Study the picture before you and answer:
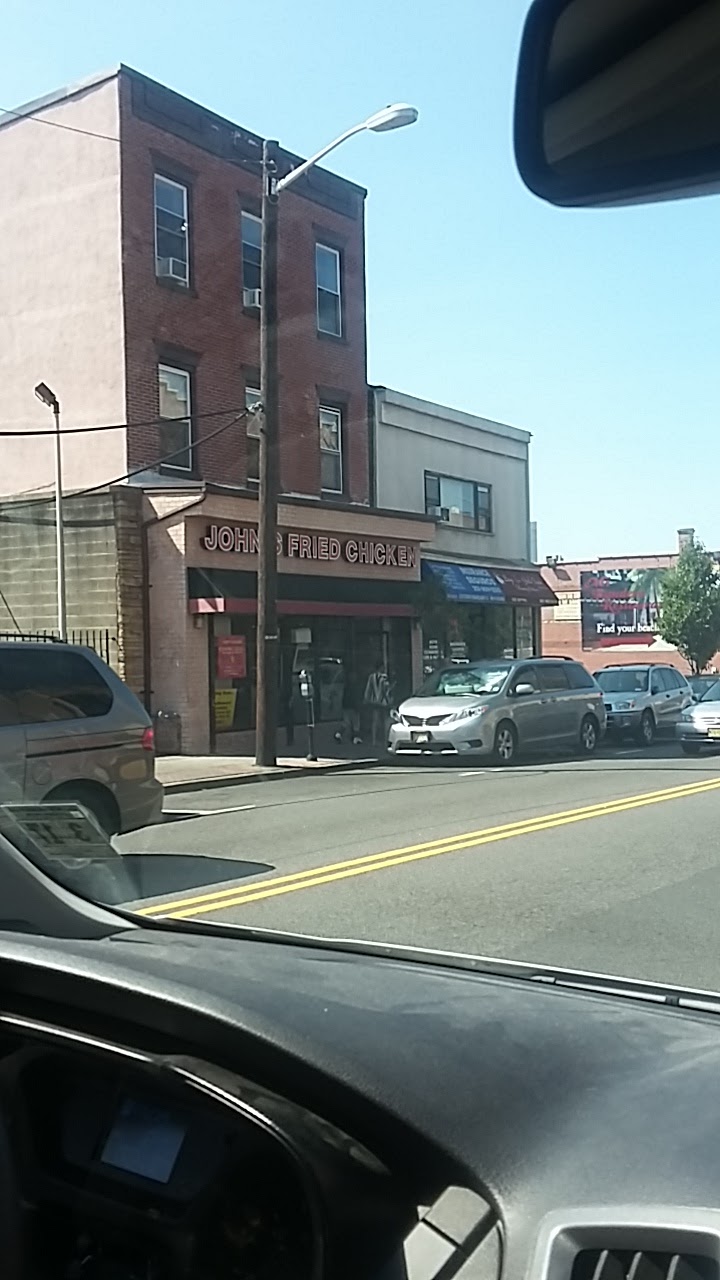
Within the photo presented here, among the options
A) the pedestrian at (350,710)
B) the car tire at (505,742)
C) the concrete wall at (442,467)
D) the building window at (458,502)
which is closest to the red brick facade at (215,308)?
the concrete wall at (442,467)

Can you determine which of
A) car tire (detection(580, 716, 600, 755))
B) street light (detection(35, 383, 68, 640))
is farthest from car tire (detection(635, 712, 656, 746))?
street light (detection(35, 383, 68, 640))

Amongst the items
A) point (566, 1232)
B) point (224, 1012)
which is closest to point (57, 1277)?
point (224, 1012)

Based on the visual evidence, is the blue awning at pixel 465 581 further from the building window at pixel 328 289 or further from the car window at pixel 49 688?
the car window at pixel 49 688

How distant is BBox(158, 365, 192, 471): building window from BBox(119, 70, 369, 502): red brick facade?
140mm

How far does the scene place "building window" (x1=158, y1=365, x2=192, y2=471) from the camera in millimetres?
14680

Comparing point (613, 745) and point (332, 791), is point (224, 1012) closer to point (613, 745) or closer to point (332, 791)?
point (332, 791)

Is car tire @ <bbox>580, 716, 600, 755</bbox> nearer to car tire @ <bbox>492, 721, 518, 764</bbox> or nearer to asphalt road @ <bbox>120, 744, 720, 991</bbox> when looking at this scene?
car tire @ <bbox>492, 721, 518, 764</bbox>

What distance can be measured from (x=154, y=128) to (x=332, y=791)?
5.96 meters

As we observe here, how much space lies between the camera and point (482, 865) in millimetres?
6082

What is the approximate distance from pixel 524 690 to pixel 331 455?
20.1 feet

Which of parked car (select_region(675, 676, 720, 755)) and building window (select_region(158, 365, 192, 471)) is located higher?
building window (select_region(158, 365, 192, 471))

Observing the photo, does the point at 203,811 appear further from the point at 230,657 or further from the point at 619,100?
the point at 619,100

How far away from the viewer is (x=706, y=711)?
8625mm

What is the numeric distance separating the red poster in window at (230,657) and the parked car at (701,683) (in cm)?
418
